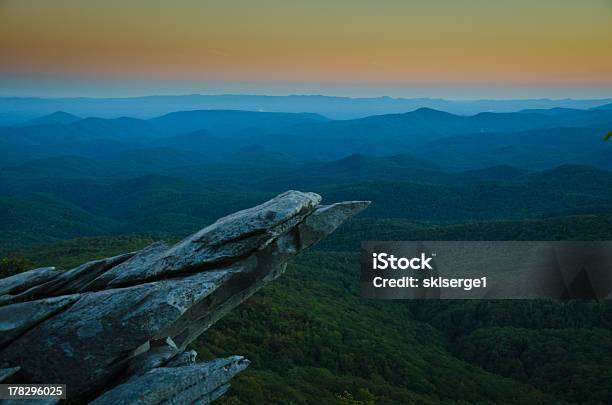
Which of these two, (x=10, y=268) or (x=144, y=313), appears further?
(x=10, y=268)

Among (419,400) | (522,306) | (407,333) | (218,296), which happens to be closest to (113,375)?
(218,296)

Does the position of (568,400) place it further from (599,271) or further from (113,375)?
(113,375)

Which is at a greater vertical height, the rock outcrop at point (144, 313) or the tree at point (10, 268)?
the rock outcrop at point (144, 313)

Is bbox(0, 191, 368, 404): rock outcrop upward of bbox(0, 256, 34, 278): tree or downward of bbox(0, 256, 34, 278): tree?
upward

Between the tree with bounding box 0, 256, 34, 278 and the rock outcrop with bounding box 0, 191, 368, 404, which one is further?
the tree with bounding box 0, 256, 34, 278

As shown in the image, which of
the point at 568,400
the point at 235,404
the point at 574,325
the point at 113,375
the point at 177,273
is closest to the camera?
the point at 113,375

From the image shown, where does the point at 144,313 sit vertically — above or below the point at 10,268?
above

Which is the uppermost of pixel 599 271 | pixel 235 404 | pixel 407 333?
pixel 235 404

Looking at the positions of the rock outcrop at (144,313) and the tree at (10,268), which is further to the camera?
the tree at (10,268)
